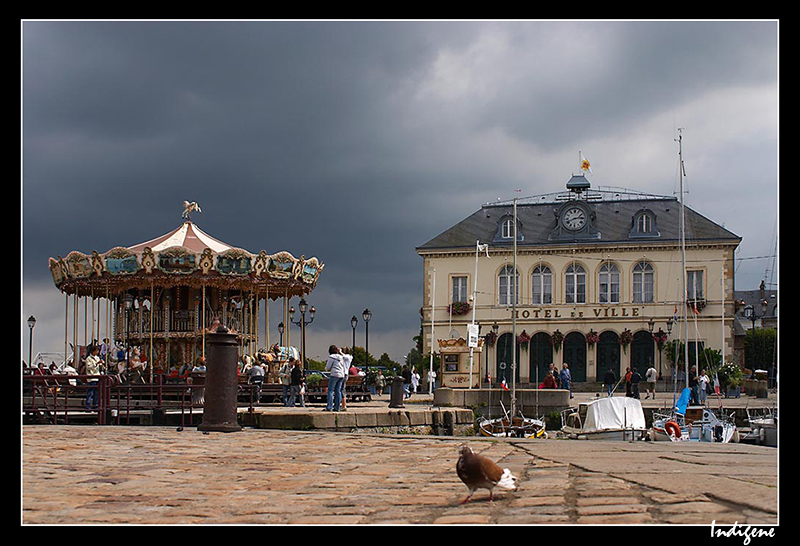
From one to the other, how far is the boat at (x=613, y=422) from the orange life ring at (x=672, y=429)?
161cm

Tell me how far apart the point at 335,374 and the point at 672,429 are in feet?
45.2

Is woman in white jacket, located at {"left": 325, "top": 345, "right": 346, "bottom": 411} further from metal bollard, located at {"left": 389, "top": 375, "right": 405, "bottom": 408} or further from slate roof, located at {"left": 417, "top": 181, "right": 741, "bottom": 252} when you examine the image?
slate roof, located at {"left": 417, "top": 181, "right": 741, "bottom": 252}

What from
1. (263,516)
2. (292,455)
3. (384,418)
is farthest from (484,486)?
(384,418)

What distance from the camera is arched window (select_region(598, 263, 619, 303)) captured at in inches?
2327

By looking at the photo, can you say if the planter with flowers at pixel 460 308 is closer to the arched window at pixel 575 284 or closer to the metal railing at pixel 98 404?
the arched window at pixel 575 284

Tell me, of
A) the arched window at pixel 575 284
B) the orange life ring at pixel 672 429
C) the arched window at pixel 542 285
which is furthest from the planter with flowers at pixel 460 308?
the orange life ring at pixel 672 429

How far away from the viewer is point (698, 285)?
5756 cm

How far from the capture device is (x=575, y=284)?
59812 mm

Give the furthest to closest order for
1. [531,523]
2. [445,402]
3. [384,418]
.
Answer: [445,402] < [384,418] < [531,523]

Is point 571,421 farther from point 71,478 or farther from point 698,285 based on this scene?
point 698,285

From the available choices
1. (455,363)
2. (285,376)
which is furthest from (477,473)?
(455,363)

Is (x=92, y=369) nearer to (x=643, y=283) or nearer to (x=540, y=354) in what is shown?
(x=540, y=354)

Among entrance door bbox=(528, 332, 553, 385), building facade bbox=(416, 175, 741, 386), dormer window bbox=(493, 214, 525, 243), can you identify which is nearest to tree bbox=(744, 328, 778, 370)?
building facade bbox=(416, 175, 741, 386)
